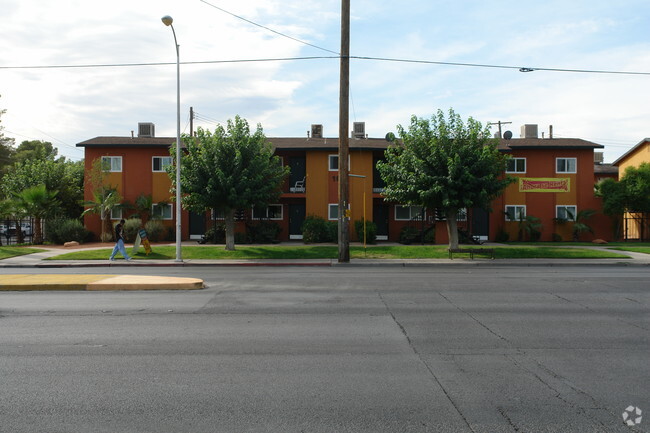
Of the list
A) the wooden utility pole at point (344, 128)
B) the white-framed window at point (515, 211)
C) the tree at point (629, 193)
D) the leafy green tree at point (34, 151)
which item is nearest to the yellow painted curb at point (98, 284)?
the wooden utility pole at point (344, 128)

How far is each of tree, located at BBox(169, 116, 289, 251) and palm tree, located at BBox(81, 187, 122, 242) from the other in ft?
25.1

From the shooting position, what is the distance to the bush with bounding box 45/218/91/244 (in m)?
29.9

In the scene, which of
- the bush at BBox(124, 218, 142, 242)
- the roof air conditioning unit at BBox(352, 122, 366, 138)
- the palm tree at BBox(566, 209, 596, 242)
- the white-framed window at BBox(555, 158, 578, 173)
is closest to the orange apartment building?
the white-framed window at BBox(555, 158, 578, 173)

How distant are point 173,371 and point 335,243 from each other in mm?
23645

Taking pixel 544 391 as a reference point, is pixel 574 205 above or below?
above

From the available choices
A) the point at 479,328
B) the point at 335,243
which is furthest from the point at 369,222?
the point at 479,328

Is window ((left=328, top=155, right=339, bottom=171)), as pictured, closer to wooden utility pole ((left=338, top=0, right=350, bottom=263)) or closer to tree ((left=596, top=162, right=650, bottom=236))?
wooden utility pole ((left=338, top=0, right=350, bottom=263))

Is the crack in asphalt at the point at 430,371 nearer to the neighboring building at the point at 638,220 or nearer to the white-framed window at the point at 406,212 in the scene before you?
the white-framed window at the point at 406,212

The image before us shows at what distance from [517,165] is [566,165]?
10.4ft

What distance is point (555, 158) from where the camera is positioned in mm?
33469

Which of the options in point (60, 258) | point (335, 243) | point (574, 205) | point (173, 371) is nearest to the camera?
point (173, 371)

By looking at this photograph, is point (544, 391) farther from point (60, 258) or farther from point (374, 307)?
point (60, 258)

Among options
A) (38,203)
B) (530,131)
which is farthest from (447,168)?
(38,203)

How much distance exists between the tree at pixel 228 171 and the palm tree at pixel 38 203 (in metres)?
10.3
